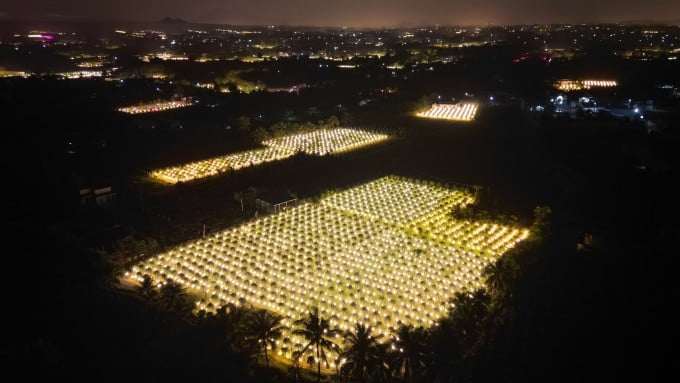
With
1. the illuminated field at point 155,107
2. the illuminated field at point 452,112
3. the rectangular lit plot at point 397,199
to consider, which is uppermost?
the illuminated field at point 452,112

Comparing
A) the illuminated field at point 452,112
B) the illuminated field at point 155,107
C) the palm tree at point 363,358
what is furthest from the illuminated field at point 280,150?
the palm tree at point 363,358

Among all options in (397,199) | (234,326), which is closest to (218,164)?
(397,199)

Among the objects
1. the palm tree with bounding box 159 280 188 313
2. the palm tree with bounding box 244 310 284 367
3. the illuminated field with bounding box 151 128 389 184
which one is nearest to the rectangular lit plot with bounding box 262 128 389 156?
the illuminated field with bounding box 151 128 389 184

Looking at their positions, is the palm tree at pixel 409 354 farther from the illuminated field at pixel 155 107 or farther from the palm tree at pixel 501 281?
the illuminated field at pixel 155 107

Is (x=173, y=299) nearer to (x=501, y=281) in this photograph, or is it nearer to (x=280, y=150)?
(x=501, y=281)

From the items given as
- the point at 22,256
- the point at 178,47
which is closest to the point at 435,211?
the point at 22,256

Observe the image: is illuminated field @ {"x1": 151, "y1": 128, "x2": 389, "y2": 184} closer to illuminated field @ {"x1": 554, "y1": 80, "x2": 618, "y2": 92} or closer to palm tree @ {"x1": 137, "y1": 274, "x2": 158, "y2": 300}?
palm tree @ {"x1": 137, "y1": 274, "x2": 158, "y2": 300}

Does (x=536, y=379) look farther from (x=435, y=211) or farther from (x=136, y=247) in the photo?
(x=136, y=247)
